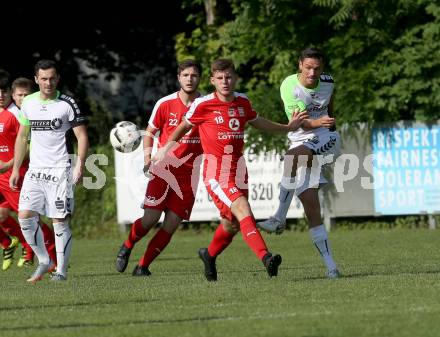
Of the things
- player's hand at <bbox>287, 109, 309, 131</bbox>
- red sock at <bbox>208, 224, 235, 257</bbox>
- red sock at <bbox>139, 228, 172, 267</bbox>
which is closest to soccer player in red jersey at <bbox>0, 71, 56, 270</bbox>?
red sock at <bbox>139, 228, 172, 267</bbox>

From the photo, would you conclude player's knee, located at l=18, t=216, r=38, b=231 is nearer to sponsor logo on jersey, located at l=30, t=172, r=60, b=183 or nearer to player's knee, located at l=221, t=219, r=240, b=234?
sponsor logo on jersey, located at l=30, t=172, r=60, b=183

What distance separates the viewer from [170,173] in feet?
44.8

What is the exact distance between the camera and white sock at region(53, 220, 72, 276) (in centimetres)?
1281

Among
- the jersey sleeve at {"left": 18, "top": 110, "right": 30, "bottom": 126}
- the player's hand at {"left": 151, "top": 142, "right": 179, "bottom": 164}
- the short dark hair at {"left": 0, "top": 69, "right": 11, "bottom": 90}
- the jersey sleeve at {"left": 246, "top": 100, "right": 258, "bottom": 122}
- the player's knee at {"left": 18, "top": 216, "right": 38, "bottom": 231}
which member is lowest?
Result: the player's knee at {"left": 18, "top": 216, "right": 38, "bottom": 231}

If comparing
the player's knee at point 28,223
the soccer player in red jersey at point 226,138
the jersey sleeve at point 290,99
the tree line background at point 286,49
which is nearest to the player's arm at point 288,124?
the soccer player in red jersey at point 226,138

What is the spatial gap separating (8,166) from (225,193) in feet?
13.0

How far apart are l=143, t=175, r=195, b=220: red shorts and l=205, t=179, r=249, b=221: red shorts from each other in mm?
1759

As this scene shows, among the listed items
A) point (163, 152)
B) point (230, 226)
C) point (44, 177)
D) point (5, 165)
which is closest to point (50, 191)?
point (44, 177)

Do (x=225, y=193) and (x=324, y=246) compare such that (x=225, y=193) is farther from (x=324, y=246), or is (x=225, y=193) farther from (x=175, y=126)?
(x=175, y=126)

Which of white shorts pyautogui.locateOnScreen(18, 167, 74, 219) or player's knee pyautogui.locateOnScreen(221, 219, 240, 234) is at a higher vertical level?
white shorts pyautogui.locateOnScreen(18, 167, 74, 219)

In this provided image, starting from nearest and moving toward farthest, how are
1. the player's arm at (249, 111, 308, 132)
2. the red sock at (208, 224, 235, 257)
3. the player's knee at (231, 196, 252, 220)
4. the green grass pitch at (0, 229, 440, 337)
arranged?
the green grass pitch at (0, 229, 440, 337), the player's knee at (231, 196, 252, 220), the player's arm at (249, 111, 308, 132), the red sock at (208, 224, 235, 257)

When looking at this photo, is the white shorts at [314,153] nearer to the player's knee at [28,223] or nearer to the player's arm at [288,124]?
the player's arm at [288,124]

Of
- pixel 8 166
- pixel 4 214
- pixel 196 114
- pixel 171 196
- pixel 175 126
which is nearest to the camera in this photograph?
pixel 196 114

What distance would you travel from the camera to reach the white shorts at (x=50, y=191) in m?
12.6
